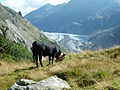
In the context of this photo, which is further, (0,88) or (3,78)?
(3,78)

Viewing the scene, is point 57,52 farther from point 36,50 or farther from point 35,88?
point 35,88

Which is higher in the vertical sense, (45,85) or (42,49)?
(42,49)

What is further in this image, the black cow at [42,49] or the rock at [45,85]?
the black cow at [42,49]

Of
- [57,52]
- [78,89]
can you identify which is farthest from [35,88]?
[57,52]

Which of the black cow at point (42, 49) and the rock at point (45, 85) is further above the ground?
the black cow at point (42, 49)

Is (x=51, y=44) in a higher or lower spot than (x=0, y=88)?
higher

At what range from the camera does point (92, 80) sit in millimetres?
12609

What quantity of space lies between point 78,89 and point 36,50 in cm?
951

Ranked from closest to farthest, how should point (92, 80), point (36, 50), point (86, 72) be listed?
point (92, 80) < point (86, 72) < point (36, 50)

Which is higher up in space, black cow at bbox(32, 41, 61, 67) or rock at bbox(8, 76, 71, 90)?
black cow at bbox(32, 41, 61, 67)

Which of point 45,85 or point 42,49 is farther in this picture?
point 42,49

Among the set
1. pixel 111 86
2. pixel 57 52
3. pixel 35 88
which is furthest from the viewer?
pixel 57 52

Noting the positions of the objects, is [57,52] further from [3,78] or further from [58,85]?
[58,85]

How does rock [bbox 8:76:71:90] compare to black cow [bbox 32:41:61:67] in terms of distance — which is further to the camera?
black cow [bbox 32:41:61:67]
